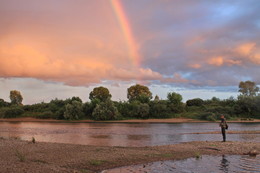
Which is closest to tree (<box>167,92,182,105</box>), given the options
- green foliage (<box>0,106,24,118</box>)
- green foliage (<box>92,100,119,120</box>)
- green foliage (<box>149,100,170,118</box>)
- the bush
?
green foliage (<box>149,100,170,118</box>)

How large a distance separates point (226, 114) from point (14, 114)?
289 feet

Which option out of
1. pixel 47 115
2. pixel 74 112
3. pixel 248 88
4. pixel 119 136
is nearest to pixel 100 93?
pixel 47 115

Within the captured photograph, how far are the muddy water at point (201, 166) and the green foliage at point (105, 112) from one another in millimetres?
75089

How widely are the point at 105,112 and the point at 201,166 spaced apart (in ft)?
255

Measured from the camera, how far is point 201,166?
15.5 metres

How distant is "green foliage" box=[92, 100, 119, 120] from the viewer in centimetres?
9181

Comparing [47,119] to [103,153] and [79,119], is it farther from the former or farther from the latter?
[103,153]

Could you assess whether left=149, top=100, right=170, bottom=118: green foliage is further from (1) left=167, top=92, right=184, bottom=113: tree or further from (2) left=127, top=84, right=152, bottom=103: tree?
(2) left=127, top=84, right=152, bottom=103: tree

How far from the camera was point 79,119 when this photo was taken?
9675cm

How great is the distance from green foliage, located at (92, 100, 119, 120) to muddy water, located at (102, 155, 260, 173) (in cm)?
7509

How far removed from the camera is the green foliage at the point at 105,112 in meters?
91.8

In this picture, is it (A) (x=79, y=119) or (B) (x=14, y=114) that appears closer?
(A) (x=79, y=119)

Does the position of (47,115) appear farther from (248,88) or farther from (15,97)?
(248,88)

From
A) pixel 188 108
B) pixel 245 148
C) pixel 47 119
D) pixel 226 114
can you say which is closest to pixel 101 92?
pixel 47 119
